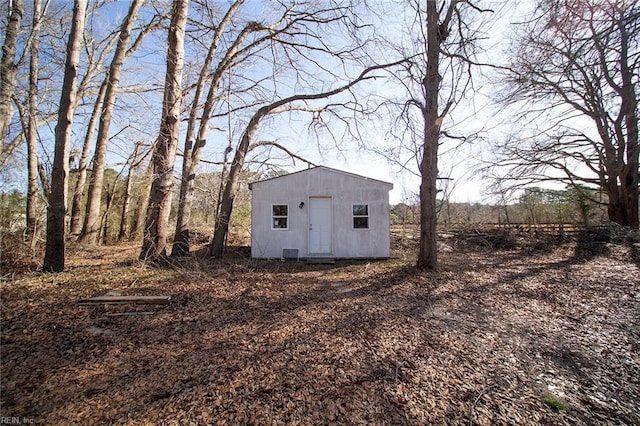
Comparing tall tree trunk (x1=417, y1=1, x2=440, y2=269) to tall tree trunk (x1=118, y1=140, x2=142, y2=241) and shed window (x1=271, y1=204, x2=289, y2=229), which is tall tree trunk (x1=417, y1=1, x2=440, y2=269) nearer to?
shed window (x1=271, y1=204, x2=289, y2=229)

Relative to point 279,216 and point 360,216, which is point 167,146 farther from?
point 360,216

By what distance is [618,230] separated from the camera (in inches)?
432

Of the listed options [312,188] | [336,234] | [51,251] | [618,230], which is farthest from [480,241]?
[51,251]

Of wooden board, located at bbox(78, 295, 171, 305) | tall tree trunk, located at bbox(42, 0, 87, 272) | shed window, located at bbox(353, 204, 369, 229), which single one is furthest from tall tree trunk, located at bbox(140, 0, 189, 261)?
shed window, located at bbox(353, 204, 369, 229)

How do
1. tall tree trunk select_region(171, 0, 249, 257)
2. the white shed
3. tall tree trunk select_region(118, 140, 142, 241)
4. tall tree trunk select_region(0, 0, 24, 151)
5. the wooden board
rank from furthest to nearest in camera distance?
tall tree trunk select_region(118, 140, 142, 241) → the white shed → tall tree trunk select_region(171, 0, 249, 257) → tall tree trunk select_region(0, 0, 24, 151) → the wooden board

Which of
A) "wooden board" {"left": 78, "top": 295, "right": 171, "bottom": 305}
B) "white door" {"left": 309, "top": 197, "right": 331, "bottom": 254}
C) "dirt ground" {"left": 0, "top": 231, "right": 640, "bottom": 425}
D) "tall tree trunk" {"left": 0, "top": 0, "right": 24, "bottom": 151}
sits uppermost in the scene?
"tall tree trunk" {"left": 0, "top": 0, "right": 24, "bottom": 151}

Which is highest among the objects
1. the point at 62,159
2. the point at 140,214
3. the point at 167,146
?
the point at 167,146

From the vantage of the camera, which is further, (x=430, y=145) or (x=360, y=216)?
(x=360, y=216)

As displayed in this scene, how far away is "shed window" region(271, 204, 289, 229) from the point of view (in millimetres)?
9055

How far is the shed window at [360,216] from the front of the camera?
8.99m

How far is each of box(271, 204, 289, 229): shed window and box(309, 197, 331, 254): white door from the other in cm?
85

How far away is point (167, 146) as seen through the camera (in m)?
6.18

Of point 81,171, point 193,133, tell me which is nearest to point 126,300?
point 193,133

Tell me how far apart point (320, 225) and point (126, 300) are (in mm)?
6079
